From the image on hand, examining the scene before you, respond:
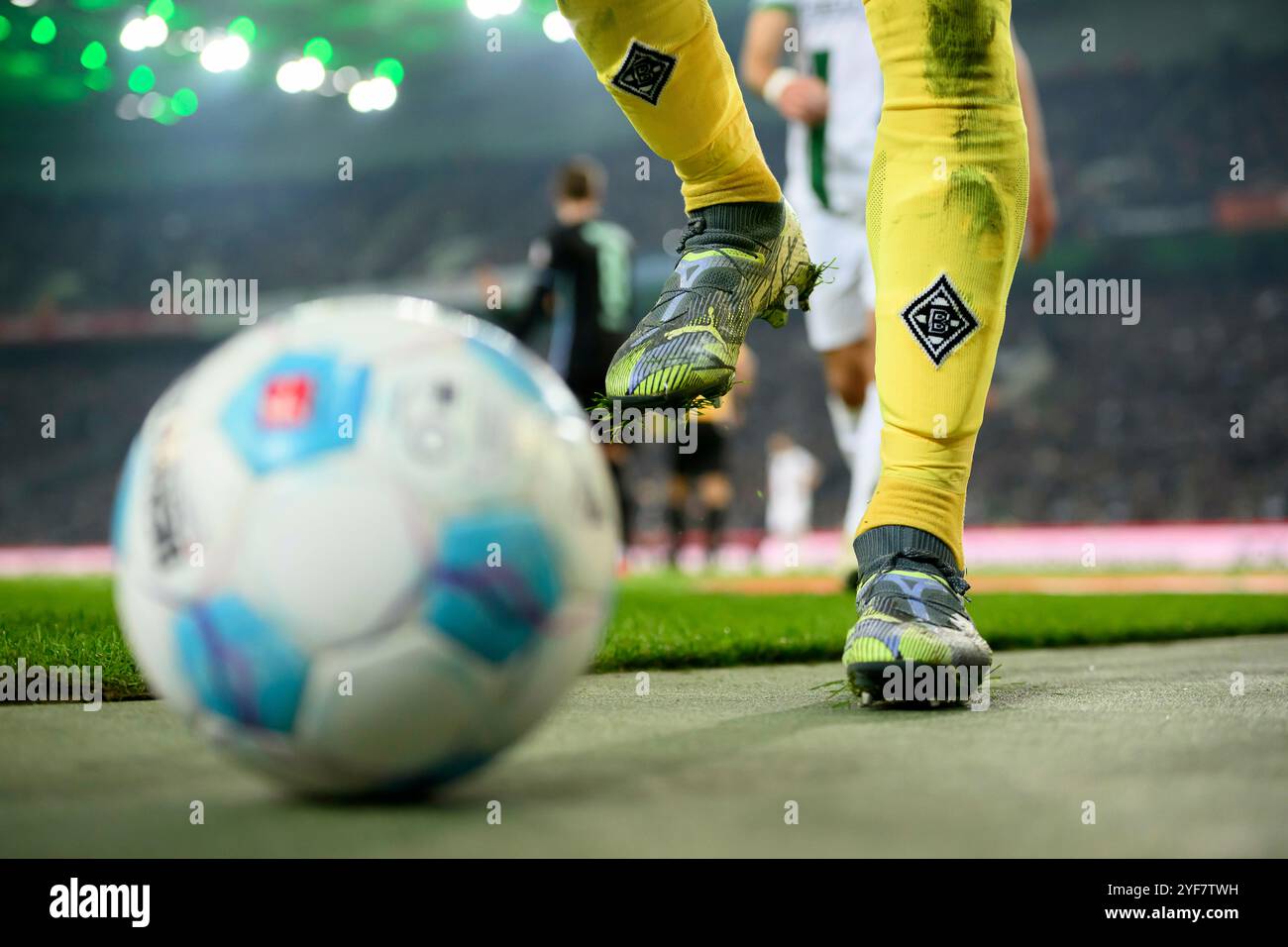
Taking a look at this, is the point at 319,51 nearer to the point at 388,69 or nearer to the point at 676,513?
the point at 388,69

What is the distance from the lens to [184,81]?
1538cm

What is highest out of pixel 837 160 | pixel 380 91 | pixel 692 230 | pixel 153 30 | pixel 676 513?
pixel 380 91

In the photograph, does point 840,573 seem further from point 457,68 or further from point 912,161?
point 457,68

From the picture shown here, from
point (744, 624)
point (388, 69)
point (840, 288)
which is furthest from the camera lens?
point (388, 69)

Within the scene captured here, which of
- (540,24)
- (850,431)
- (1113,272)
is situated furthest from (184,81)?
(850,431)

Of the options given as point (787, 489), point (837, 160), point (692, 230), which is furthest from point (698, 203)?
point (787, 489)

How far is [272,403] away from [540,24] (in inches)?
684

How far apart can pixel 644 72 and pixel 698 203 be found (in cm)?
26

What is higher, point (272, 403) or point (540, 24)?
point (540, 24)

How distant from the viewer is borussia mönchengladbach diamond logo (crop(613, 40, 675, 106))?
209 centimetres

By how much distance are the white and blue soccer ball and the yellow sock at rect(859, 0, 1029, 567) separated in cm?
85

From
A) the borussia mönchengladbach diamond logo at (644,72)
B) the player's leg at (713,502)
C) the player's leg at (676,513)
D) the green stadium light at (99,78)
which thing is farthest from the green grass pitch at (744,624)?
the green stadium light at (99,78)

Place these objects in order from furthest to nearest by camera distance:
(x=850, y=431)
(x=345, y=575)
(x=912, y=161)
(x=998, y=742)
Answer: (x=850, y=431), (x=912, y=161), (x=998, y=742), (x=345, y=575)

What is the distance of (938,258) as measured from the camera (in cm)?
185
